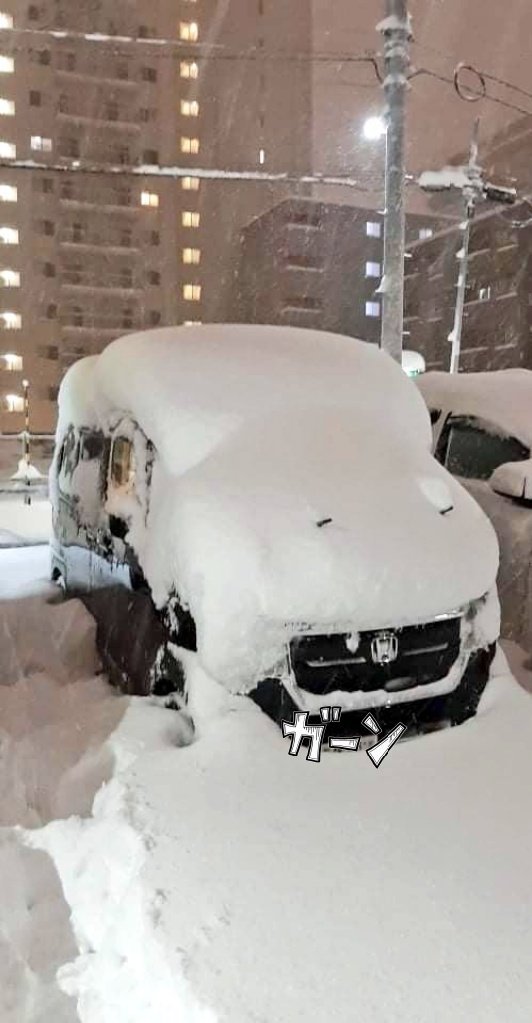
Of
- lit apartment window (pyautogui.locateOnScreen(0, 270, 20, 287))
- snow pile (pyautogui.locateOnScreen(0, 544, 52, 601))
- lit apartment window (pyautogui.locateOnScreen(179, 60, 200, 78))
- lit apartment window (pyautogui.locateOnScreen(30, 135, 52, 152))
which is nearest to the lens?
snow pile (pyautogui.locateOnScreen(0, 544, 52, 601))

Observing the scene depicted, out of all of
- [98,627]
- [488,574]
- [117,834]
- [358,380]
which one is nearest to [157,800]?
[117,834]

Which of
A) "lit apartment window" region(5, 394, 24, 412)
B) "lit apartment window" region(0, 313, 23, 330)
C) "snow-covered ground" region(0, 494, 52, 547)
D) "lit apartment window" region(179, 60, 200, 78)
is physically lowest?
"lit apartment window" region(5, 394, 24, 412)

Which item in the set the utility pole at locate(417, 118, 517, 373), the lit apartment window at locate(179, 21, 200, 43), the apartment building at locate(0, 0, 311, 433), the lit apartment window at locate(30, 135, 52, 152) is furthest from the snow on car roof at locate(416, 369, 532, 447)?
the lit apartment window at locate(179, 21, 200, 43)

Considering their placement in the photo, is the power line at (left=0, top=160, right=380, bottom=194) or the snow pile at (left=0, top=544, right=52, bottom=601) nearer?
the snow pile at (left=0, top=544, right=52, bottom=601)

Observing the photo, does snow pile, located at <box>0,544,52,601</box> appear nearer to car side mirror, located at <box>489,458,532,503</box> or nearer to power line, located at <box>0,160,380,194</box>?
car side mirror, located at <box>489,458,532,503</box>

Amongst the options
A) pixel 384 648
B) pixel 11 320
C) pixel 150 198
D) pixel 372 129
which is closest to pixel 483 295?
pixel 150 198

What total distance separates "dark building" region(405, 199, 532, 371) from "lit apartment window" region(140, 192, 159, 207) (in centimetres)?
1496

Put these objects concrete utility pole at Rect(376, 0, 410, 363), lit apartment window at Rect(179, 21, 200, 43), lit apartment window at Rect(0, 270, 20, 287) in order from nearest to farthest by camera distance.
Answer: concrete utility pole at Rect(376, 0, 410, 363)
lit apartment window at Rect(0, 270, 20, 287)
lit apartment window at Rect(179, 21, 200, 43)

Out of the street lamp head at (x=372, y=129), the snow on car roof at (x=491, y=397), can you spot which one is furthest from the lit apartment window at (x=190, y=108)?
the snow on car roof at (x=491, y=397)

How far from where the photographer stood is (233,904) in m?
2.46

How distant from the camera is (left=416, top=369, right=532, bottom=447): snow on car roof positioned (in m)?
5.89

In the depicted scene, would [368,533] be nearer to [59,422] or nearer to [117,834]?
[117,834]

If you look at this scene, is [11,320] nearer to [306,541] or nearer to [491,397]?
Answer: [491,397]

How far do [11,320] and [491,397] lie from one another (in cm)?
3787
